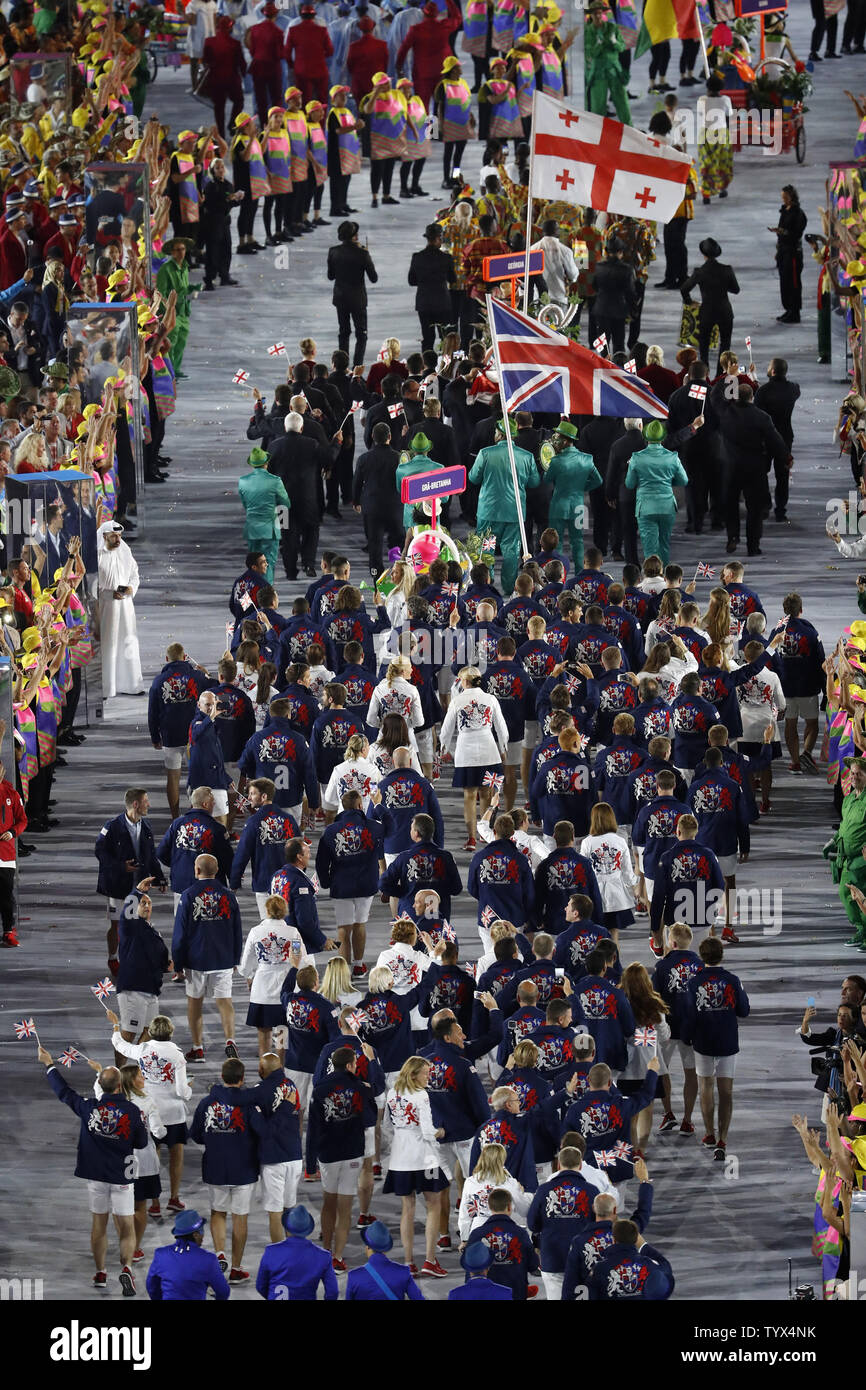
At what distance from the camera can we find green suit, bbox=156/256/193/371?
30.1 metres

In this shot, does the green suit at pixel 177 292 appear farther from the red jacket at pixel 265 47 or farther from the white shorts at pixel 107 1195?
the white shorts at pixel 107 1195

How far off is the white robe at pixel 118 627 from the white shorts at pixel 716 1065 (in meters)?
7.76

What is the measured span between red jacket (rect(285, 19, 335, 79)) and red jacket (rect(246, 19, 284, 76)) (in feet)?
1.05

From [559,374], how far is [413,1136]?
895 centimetres

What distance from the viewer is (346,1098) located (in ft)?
55.0

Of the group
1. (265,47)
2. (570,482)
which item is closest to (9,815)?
(570,482)

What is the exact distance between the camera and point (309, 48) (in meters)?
35.2

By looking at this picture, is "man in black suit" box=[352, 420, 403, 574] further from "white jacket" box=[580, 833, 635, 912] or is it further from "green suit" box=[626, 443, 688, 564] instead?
"white jacket" box=[580, 833, 635, 912]

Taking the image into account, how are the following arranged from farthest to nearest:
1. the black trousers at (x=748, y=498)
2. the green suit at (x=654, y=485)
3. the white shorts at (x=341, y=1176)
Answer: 1. the black trousers at (x=748, y=498)
2. the green suit at (x=654, y=485)
3. the white shorts at (x=341, y=1176)

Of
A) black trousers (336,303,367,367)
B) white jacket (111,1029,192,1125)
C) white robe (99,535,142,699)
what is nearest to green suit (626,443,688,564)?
white robe (99,535,142,699)

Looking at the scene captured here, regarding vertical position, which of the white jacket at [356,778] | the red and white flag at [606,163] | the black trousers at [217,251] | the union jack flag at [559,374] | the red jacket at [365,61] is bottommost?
the white jacket at [356,778]

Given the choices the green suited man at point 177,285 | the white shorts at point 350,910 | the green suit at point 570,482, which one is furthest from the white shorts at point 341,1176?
the green suited man at point 177,285

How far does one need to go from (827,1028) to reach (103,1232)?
16.3ft

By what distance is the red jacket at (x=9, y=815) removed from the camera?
2048 cm
